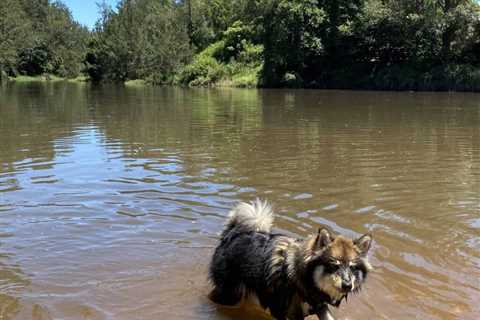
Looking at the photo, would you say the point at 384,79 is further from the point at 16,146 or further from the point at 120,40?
the point at 120,40

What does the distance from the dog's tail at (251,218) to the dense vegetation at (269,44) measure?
50.4m

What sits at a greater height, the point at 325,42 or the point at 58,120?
the point at 325,42

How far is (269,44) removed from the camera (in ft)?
218

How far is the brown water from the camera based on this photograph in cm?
621

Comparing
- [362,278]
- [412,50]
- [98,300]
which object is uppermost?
[412,50]

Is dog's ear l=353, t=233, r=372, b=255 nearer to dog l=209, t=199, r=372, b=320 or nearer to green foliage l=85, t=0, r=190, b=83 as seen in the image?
dog l=209, t=199, r=372, b=320

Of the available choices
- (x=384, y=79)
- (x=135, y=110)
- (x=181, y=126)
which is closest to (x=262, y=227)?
(x=181, y=126)

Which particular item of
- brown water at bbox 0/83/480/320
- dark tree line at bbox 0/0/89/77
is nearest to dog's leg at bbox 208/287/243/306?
brown water at bbox 0/83/480/320

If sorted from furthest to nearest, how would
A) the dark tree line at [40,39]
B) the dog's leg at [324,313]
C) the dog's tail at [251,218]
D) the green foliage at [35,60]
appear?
the green foliage at [35,60], the dark tree line at [40,39], the dog's tail at [251,218], the dog's leg at [324,313]

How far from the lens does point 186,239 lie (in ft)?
27.1

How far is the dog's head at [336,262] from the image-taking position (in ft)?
14.6

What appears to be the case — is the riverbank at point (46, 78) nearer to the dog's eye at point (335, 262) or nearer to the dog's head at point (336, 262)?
the dog's head at point (336, 262)

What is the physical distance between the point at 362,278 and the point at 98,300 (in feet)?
10.4

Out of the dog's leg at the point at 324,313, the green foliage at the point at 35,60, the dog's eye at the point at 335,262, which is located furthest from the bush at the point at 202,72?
the dog's eye at the point at 335,262
